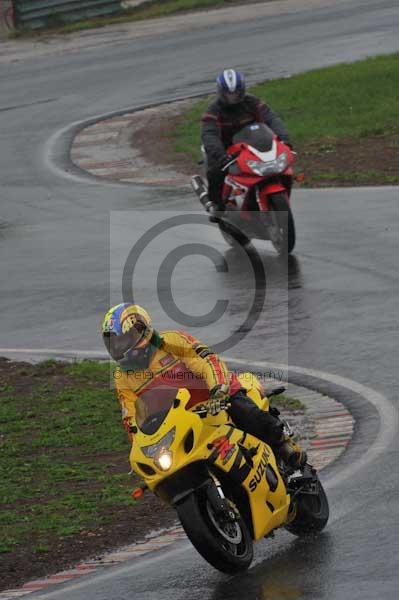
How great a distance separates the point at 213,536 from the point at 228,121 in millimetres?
9525

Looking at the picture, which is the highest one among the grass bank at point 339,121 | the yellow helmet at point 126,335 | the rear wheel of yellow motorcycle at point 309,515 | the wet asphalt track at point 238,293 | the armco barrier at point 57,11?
the yellow helmet at point 126,335

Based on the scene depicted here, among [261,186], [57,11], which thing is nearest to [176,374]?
[261,186]

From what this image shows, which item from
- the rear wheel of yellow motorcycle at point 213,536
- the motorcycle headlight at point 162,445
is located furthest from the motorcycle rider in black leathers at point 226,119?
the rear wheel of yellow motorcycle at point 213,536

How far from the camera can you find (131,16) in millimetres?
38969

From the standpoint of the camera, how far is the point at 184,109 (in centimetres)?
2652

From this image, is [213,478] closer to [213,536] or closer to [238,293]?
[213,536]

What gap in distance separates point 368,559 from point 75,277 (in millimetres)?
9132

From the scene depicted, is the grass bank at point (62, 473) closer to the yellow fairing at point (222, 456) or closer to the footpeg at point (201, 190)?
the yellow fairing at point (222, 456)

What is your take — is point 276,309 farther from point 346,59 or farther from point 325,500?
point 346,59

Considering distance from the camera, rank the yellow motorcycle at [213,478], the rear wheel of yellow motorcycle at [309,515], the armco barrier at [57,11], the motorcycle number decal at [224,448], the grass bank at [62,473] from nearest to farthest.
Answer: the yellow motorcycle at [213,478], the motorcycle number decal at [224,448], the rear wheel of yellow motorcycle at [309,515], the grass bank at [62,473], the armco barrier at [57,11]

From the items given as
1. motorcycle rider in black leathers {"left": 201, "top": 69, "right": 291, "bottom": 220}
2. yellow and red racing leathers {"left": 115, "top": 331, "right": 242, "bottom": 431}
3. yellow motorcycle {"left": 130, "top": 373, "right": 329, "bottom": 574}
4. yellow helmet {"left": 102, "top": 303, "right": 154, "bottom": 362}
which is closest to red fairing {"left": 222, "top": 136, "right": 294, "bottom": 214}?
motorcycle rider in black leathers {"left": 201, "top": 69, "right": 291, "bottom": 220}

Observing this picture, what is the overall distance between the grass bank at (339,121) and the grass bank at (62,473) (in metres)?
7.82

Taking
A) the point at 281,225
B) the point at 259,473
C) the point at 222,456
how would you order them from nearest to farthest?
the point at 222,456 → the point at 259,473 → the point at 281,225

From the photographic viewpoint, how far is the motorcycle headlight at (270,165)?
1566cm
